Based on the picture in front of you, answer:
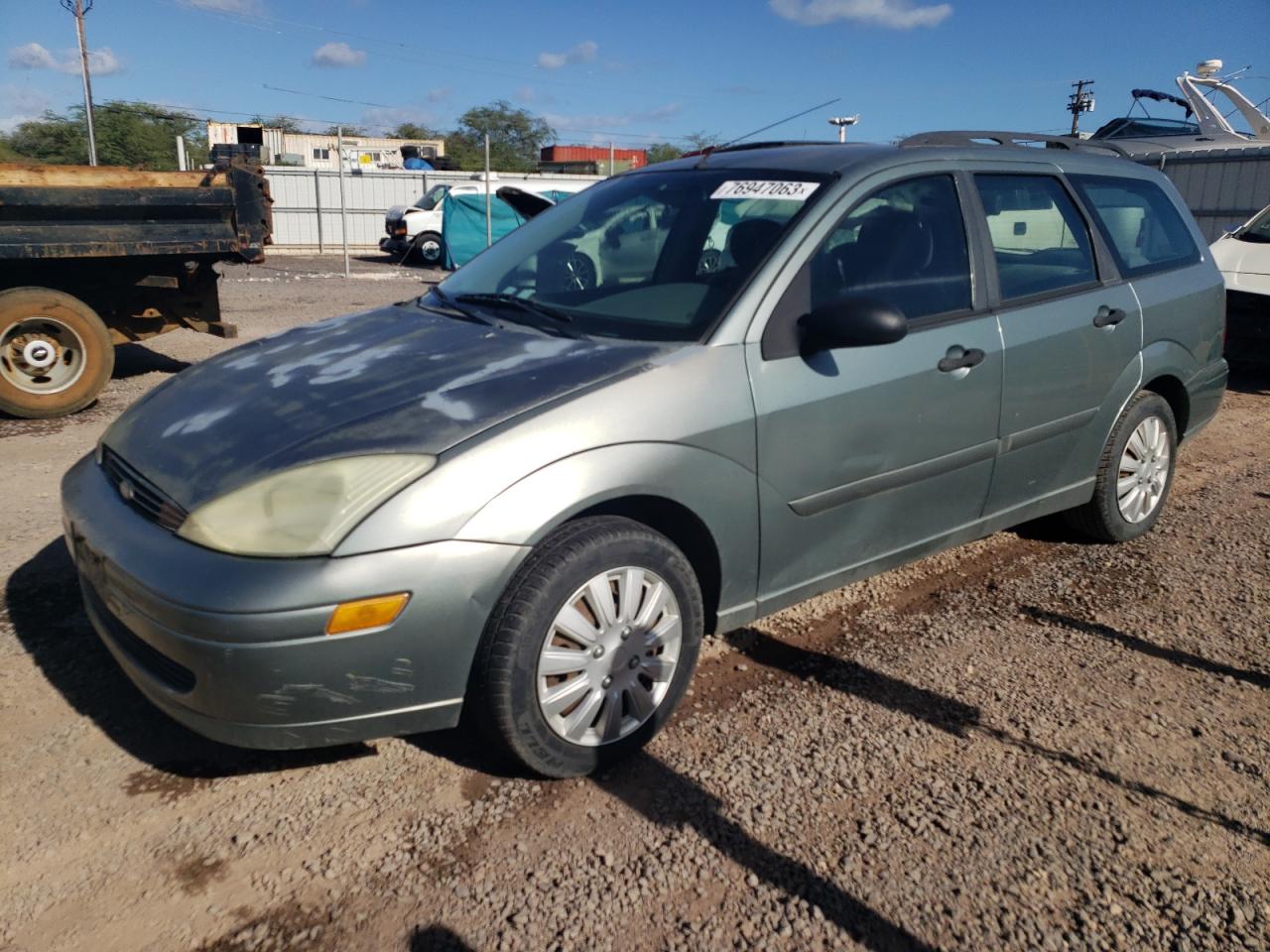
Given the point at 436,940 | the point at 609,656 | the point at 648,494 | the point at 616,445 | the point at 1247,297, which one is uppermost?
the point at 1247,297

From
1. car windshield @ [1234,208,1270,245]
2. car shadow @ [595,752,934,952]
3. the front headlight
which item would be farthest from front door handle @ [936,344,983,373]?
car windshield @ [1234,208,1270,245]

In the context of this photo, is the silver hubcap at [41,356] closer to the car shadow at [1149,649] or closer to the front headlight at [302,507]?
the front headlight at [302,507]

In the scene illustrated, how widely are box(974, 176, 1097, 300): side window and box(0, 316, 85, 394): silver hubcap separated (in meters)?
6.29

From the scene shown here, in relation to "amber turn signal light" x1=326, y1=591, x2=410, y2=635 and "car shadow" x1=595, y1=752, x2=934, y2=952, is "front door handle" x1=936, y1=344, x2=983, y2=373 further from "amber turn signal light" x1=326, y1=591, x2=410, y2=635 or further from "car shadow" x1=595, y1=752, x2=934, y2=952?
"amber turn signal light" x1=326, y1=591, x2=410, y2=635

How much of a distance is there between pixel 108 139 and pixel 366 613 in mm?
52526

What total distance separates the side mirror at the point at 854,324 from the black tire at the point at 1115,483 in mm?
1870

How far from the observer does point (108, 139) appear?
46344 millimetres

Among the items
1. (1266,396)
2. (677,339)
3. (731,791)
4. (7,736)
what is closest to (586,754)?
(731,791)

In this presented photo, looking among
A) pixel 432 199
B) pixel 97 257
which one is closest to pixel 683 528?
pixel 97 257

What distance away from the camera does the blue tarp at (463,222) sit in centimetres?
2178

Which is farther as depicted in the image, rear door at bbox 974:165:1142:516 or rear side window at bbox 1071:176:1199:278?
rear side window at bbox 1071:176:1199:278

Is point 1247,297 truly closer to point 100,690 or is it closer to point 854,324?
point 854,324

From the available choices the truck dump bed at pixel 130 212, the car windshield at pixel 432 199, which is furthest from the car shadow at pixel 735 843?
the car windshield at pixel 432 199

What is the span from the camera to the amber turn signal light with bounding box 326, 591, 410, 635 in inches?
91.7
